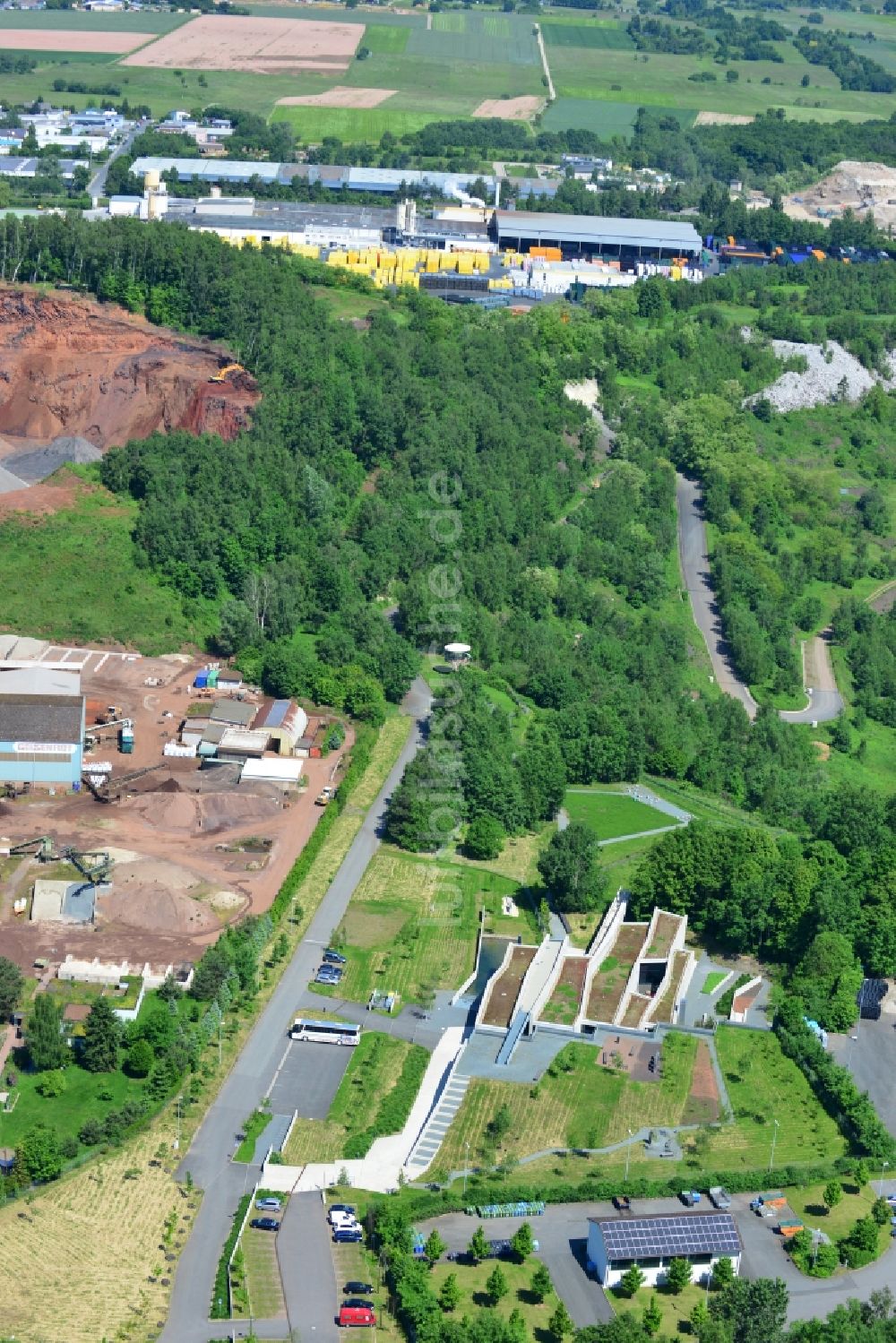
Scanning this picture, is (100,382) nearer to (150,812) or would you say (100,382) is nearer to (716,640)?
A: (716,640)

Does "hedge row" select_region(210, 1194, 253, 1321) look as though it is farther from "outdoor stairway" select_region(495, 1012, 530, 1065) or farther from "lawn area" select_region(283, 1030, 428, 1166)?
"outdoor stairway" select_region(495, 1012, 530, 1065)

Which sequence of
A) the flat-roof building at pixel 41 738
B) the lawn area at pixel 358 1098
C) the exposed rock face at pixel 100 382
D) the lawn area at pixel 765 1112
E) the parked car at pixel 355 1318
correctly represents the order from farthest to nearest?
1. the exposed rock face at pixel 100 382
2. the flat-roof building at pixel 41 738
3. the lawn area at pixel 765 1112
4. the lawn area at pixel 358 1098
5. the parked car at pixel 355 1318

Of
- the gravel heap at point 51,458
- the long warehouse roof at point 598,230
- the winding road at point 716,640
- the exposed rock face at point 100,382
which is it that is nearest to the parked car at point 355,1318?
the winding road at point 716,640

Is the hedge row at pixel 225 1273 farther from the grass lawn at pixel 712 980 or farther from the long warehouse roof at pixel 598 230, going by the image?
the long warehouse roof at pixel 598 230

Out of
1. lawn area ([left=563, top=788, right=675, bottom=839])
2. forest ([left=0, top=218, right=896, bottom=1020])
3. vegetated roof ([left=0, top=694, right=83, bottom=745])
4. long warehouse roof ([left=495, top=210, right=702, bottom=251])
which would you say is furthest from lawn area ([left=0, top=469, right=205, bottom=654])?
long warehouse roof ([left=495, top=210, right=702, bottom=251])

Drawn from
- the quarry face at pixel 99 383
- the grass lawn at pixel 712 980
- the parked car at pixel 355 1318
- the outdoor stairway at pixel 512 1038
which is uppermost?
the quarry face at pixel 99 383

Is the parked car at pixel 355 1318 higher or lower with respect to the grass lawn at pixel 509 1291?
higher
